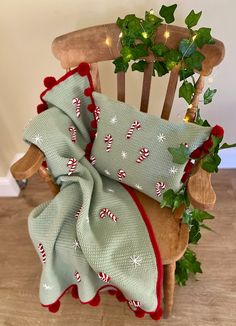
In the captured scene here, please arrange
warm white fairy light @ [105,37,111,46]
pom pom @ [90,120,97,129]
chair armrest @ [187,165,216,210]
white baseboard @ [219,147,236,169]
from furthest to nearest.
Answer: white baseboard @ [219,147,236,169] < pom pom @ [90,120,97,129] < warm white fairy light @ [105,37,111,46] < chair armrest @ [187,165,216,210]

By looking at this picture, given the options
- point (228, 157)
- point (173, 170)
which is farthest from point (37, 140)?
point (228, 157)

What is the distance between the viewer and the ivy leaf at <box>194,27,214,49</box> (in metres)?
0.77

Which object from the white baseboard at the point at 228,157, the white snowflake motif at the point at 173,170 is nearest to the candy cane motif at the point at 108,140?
the white snowflake motif at the point at 173,170

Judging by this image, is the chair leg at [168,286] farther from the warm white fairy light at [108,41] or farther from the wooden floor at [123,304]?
the warm white fairy light at [108,41]

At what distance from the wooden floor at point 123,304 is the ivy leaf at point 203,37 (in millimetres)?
820

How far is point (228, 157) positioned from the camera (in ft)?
4.76

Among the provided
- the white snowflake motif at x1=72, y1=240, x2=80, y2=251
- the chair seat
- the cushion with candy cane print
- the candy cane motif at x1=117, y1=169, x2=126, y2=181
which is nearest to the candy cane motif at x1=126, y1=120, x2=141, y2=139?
the cushion with candy cane print

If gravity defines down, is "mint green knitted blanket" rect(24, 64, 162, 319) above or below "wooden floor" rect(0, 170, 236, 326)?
above

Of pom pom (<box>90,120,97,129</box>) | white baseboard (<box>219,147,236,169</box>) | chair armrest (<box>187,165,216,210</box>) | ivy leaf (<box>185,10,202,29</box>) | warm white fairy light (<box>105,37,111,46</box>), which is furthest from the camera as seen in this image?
white baseboard (<box>219,147,236,169</box>)

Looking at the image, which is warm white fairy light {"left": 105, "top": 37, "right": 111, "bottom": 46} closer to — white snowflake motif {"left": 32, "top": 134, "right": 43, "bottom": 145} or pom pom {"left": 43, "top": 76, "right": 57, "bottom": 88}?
pom pom {"left": 43, "top": 76, "right": 57, "bottom": 88}

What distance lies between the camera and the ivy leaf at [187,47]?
0.79 meters

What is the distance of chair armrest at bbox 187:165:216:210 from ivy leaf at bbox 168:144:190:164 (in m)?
0.04

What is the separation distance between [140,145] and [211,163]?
22cm

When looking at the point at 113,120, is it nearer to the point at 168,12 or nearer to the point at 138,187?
the point at 138,187
